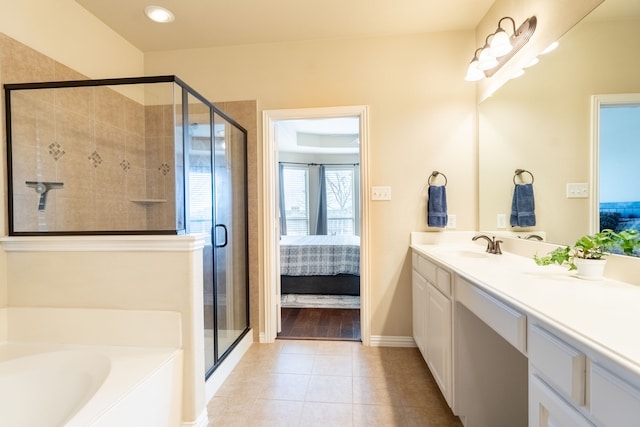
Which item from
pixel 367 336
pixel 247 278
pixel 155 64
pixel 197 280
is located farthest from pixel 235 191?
pixel 367 336

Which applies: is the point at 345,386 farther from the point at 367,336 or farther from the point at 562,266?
the point at 562,266

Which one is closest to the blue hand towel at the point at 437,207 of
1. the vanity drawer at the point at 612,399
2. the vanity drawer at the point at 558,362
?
the vanity drawer at the point at 558,362

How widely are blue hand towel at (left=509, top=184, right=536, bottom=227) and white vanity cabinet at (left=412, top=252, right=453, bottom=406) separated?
647 millimetres

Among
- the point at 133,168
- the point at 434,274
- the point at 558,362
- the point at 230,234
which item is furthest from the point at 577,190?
the point at 133,168

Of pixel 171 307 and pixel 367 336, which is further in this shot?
pixel 367 336

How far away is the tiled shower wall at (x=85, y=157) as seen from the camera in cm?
168

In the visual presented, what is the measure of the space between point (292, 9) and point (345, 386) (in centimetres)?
267

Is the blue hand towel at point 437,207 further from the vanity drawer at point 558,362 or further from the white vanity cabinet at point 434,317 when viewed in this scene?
the vanity drawer at point 558,362

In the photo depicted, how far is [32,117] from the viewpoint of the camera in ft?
5.66

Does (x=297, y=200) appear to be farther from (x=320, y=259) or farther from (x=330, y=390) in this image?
(x=330, y=390)

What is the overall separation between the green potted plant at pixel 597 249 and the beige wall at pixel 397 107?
120cm

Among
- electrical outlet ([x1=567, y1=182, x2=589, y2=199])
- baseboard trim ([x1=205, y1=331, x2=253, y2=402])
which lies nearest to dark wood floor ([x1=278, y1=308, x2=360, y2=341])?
baseboard trim ([x1=205, y1=331, x2=253, y2=402])

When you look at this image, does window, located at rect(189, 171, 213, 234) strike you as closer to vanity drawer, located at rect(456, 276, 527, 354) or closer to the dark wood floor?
the dark wood floor

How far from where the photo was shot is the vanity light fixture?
178 cm
